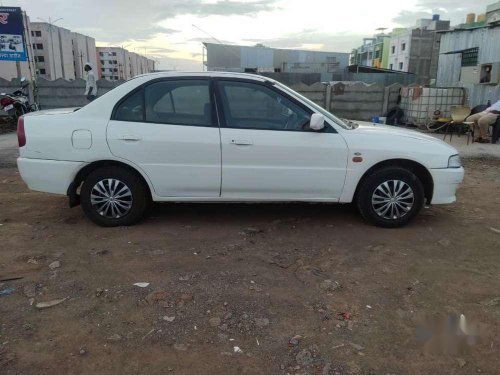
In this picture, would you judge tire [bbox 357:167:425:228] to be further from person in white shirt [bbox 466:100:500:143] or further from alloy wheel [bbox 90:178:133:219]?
person in white shirt [bbox 466:100:500:143]

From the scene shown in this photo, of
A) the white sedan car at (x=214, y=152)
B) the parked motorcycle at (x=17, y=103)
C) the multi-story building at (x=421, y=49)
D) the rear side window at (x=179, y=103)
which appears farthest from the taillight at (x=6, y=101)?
the multi-story building at (x=421, y=49)

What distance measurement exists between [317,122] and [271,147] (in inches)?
21.1

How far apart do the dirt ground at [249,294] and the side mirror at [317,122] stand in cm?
115

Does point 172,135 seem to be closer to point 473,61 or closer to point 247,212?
point 247,212

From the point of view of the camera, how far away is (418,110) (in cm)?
1403

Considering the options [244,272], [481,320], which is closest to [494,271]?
[481,320]

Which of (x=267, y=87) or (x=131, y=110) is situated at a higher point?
(x=267, y=87)

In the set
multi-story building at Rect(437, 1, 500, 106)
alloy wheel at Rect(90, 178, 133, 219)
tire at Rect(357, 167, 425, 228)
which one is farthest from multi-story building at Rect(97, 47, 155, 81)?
tire at Rect(357, 167, 425, 228)

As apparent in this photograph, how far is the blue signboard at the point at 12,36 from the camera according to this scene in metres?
13.4

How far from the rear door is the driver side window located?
196 mm

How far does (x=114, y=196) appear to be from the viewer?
15.3 feet

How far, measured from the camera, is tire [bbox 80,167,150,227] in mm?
4613

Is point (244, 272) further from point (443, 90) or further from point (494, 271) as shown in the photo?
point (443, 90)

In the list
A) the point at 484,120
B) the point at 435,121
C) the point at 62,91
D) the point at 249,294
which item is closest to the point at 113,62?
the point at 62,91
